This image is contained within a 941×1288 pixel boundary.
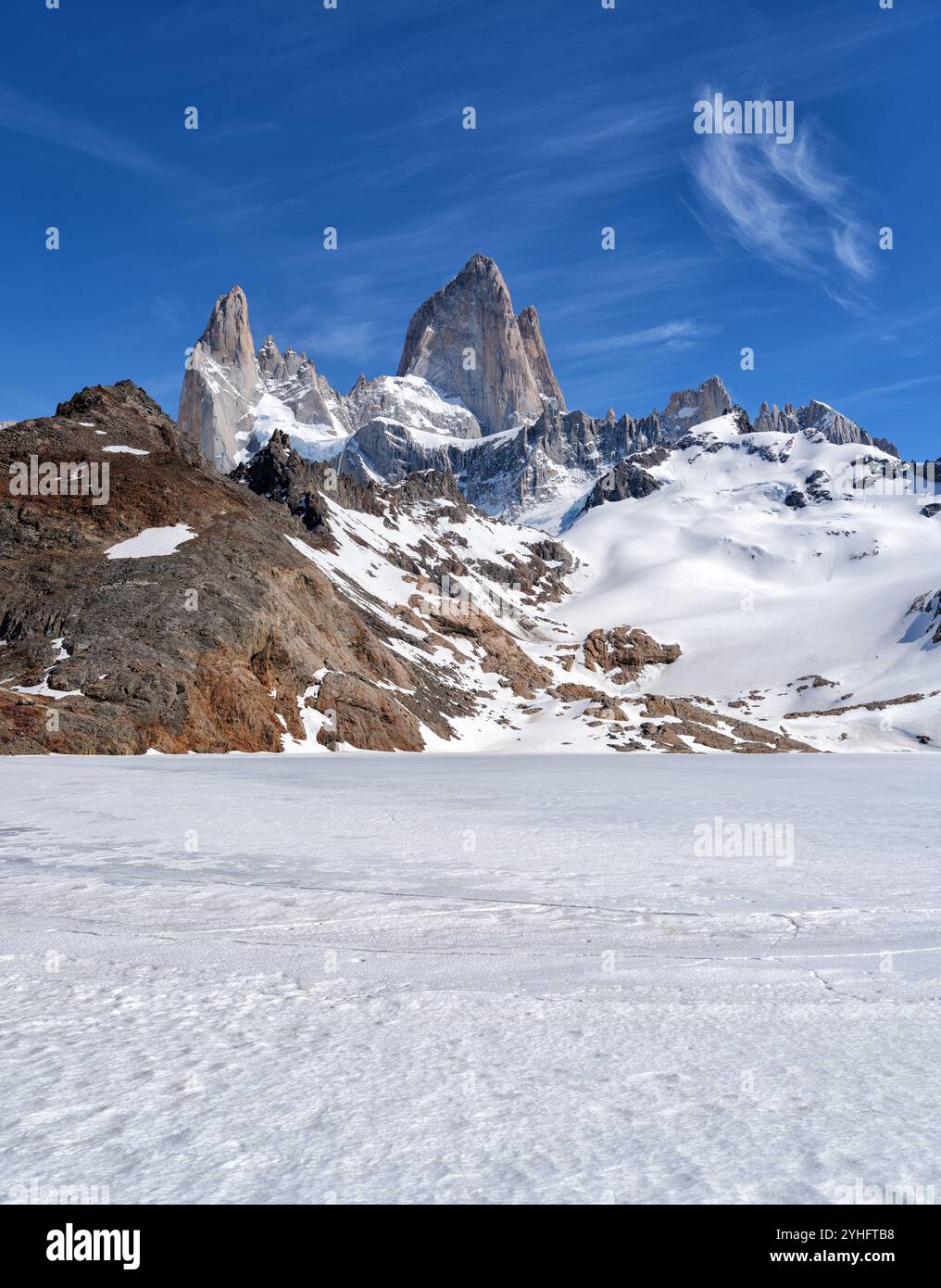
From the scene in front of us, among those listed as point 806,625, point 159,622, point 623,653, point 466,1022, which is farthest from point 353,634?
point 806,625

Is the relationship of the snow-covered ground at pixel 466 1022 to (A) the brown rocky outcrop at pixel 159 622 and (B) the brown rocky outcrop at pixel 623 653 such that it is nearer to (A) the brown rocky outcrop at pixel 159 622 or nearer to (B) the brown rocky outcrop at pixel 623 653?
(A) the brown rocky outcrop at pixel 159 622

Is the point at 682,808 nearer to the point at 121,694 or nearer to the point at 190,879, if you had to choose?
the point at 190,879

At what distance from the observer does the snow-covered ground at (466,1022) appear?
10.8ft

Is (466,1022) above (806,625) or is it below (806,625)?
below

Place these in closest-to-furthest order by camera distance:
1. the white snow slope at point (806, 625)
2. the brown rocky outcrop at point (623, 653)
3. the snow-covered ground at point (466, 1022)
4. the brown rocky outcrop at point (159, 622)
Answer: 1. the snow-covered ground at point (466, 1022)
2. the brown rocky outcrop at point (159, 622)
3. the white snow slope at point (806, 625)
4. the brown rocky outcrop at point (623, 653)

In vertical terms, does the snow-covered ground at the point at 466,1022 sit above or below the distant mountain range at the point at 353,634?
below

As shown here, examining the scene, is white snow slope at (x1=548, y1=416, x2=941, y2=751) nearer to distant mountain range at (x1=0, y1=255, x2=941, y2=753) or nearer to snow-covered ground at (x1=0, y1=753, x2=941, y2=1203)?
distant mountain range at (x1=0, y1=255, x2=941, y2=753)

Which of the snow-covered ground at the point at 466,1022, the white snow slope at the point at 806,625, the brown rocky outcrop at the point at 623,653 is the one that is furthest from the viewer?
the brown rocky outcrop at the point at 623,653

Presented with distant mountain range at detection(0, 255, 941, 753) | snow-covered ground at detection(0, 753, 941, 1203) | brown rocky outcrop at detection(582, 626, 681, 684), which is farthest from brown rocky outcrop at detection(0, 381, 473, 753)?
brown rocky outcrop at detection(582, 626, 681, 684)

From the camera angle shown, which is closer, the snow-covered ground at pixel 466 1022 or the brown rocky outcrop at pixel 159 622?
the snow-covered ground at pixel 466 1022

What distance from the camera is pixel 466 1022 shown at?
193 inches

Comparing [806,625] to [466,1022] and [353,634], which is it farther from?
[466,1022]

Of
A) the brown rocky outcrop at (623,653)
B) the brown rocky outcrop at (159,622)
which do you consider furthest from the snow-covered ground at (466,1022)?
the brown rocky outcrop at (623,653)

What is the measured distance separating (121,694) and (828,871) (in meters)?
37.4
